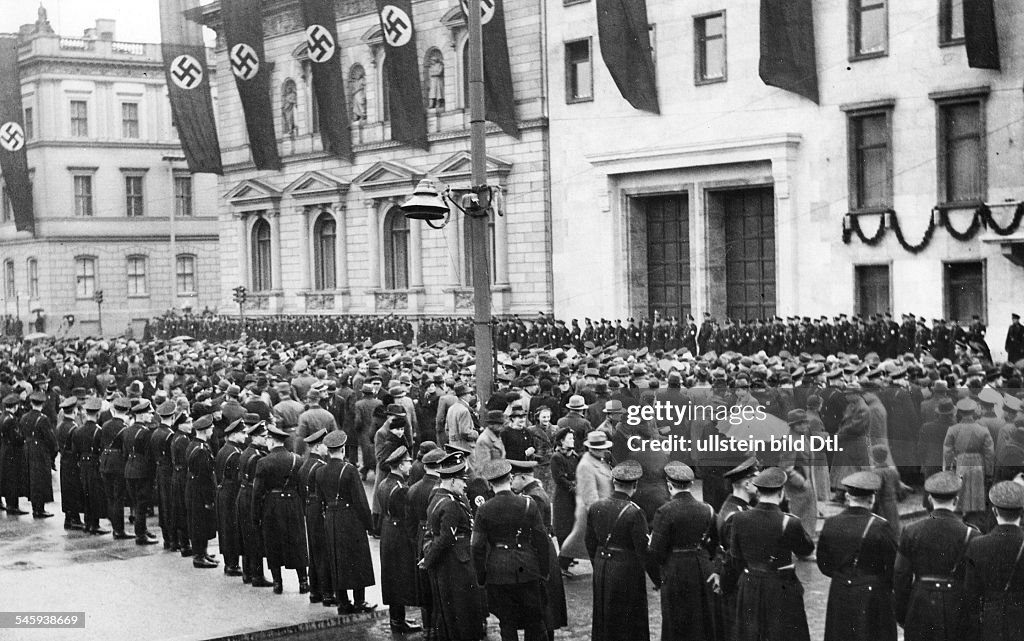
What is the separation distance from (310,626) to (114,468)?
5.29 meters

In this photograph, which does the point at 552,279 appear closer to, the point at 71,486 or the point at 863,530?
the point at 71,486

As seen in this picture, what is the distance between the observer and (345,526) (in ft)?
36.8

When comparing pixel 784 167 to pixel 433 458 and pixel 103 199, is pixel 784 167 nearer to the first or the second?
pixel 433 458

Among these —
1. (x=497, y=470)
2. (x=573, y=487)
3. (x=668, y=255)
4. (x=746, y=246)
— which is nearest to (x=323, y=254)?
(x=668, y=255)

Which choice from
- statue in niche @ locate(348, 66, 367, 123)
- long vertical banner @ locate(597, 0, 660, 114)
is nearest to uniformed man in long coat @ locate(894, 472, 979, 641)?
long vertical banner @ locate(597, 0, 660, 114)

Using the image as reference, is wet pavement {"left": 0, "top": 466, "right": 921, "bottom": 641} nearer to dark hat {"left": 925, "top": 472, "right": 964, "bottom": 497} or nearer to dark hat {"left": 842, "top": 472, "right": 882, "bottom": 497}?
dark hat {"left": 842, "top": 472, "right": 882, "bottom": 497}

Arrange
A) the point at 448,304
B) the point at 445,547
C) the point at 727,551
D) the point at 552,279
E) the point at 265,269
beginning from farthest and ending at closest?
the point at 265,269, the point at 448,304, the point at 552,279, the point at 445,547, the point at 727,551

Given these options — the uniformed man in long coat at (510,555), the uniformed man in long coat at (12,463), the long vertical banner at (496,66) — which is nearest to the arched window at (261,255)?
the long vertical banner at (496,66)

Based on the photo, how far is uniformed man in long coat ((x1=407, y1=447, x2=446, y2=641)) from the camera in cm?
1031

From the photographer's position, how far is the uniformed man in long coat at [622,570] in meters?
9.20

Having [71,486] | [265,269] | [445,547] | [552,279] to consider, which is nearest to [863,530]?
[445,547]

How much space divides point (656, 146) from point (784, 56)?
4.90 meters

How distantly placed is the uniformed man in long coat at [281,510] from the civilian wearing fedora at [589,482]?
103 inches

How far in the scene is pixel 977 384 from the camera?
1442 cm
